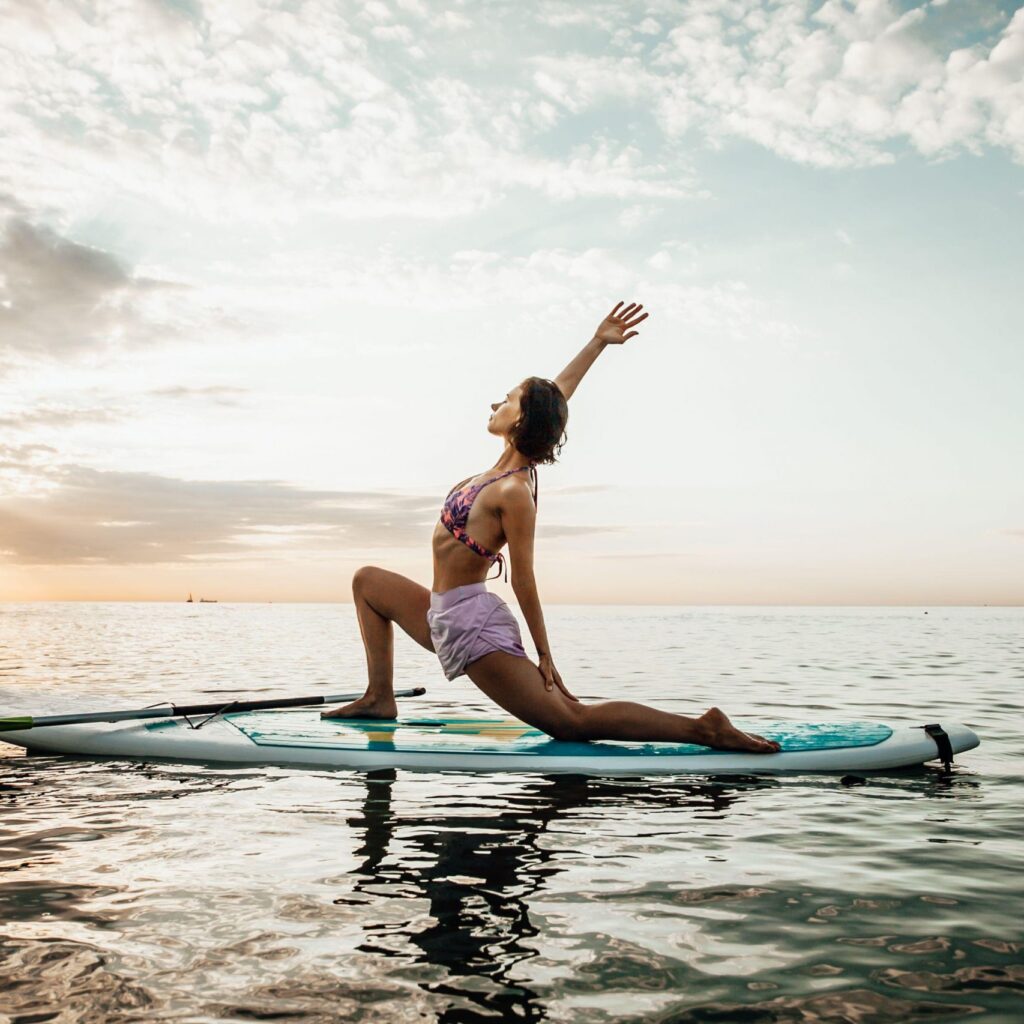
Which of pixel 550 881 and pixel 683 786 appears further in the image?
pixel 683 786

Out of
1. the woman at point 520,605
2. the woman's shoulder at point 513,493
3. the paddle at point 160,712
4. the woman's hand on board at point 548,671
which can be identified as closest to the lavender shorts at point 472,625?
the woman at point 520,605

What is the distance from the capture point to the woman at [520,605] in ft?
→ 18.4

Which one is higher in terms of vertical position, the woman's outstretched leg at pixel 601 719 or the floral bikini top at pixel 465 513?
the floral bikini top at pixel 465 513

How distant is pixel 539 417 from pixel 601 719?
202 cm

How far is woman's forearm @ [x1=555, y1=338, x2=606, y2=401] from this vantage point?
261 inches

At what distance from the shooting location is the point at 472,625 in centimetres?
590

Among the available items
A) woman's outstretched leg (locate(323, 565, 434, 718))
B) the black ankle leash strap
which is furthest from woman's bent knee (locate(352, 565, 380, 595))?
the black ankle leash strap

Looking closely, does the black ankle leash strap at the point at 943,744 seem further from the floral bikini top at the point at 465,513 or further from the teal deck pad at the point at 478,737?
the floral bikini top at the point at 465,513

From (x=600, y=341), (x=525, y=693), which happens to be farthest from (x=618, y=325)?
(x=525, y=693)

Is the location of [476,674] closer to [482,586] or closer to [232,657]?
[482,586]

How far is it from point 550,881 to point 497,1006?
123 centimetres

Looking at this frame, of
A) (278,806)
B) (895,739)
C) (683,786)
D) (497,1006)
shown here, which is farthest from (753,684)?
(497,1006)

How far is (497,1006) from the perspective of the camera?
9.14ft

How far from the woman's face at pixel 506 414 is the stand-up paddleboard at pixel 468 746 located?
214cm
